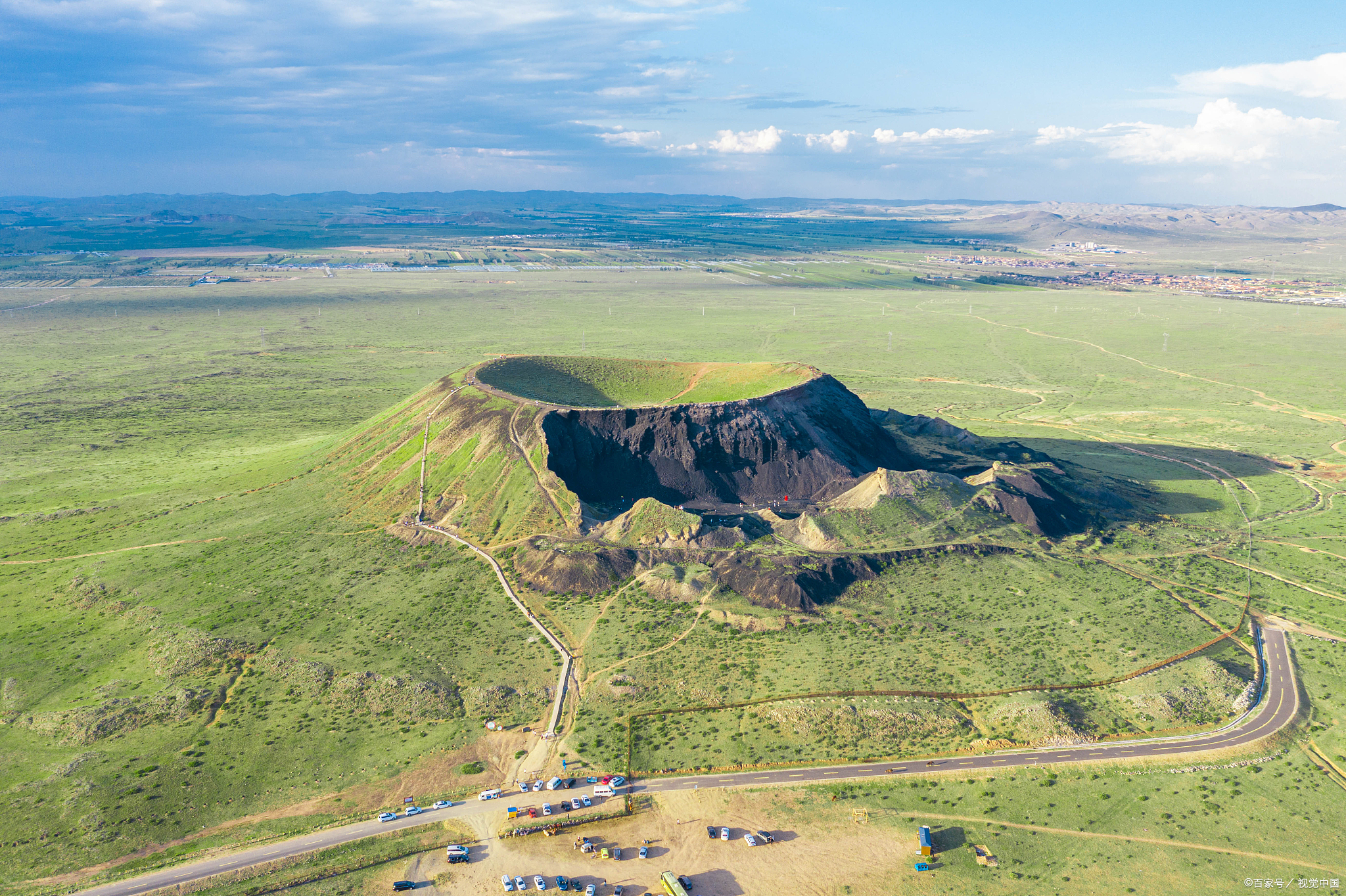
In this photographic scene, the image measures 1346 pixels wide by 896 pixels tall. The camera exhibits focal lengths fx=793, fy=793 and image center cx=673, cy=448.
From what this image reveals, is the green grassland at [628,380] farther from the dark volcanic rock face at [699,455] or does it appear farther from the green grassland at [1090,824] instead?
the green grassland at [1090,824]

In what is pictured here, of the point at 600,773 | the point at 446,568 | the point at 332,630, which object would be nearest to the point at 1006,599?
the point at 600,773

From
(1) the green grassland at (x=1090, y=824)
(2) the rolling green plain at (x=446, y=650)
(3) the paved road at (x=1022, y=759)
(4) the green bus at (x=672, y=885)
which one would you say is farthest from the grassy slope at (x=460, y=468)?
(1) the green grassland at (x=1090, y=824)

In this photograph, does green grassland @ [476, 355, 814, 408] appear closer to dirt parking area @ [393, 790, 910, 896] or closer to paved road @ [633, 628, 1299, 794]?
paved road @ [633, 628, 1299, 794]

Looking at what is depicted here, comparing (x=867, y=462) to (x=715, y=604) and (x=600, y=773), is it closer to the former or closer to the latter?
(x=715, y=604)

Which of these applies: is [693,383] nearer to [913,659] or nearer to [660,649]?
[660,649]

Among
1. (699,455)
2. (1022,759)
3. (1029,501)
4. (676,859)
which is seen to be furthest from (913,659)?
(699,455)

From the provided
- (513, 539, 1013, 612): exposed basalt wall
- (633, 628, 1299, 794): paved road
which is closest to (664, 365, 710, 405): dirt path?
(513, 539, 1013, 612): exposed basalt wall
